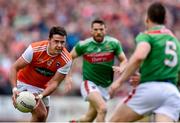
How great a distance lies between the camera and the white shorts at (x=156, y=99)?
1091 centimetres

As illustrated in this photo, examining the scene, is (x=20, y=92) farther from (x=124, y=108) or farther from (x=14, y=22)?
(x=14, y=22)

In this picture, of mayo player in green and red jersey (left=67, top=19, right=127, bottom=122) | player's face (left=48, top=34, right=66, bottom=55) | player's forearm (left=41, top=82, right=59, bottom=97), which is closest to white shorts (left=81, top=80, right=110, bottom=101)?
mayo player in green and red jersey (left=67, top=19, right=127, bottom=122)

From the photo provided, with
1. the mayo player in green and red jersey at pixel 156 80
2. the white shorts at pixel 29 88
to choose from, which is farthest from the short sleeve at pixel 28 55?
the mayo player in green and red jersey at pixel 156 80

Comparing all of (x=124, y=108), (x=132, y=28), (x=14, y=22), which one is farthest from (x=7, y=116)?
(x=124, y=108)

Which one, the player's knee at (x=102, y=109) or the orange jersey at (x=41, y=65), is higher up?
the orange jersey at (x=41, y=65)

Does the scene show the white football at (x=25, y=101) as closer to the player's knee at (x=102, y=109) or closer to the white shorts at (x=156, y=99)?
the player's knee at (x=102, y=109)

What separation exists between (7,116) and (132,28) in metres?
6.40

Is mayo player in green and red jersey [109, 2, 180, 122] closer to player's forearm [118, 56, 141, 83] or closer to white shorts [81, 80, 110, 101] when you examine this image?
player's forearm [118, 56, 141, 83]

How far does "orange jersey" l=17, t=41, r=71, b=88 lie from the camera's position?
1366 cm

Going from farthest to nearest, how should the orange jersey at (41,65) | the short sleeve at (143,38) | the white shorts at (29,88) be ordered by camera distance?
the white shorts at (29,88) < the orange jersey at (41,65) < the short sleeve at (143,38)

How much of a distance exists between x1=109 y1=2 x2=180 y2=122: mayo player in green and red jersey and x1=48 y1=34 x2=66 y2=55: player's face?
2.63m

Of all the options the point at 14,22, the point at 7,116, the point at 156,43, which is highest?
the point at 156,43

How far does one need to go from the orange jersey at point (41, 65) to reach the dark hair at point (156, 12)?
10.2 feet

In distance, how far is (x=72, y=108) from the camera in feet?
65.5
